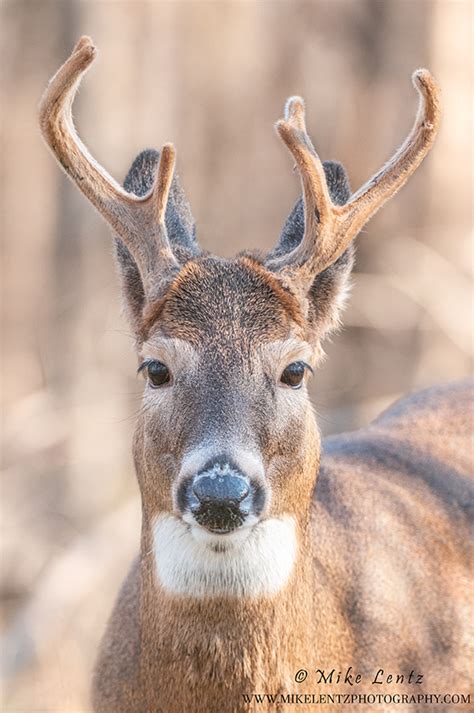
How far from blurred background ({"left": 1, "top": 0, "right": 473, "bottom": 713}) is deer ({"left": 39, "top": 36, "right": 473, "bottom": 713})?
90.3 inches

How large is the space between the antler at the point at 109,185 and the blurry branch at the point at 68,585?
4.54 m

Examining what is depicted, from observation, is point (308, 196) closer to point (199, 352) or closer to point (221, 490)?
point (199, 352)

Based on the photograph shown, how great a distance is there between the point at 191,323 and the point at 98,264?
9.44 m

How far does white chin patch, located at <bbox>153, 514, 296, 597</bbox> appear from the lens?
4.35 m

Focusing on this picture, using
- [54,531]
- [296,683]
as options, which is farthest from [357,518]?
[54,531]

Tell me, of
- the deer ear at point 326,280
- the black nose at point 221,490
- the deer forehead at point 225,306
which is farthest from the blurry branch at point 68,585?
the black nose at point 221,490

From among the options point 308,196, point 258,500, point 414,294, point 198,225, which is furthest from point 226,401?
point 198,225

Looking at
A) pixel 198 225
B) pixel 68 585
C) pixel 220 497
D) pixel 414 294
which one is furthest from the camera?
pixel 198 225

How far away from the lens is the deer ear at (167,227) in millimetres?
5168

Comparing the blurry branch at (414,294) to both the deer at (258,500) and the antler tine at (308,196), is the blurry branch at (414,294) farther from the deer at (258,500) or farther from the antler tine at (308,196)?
the antler tine at (308,196)

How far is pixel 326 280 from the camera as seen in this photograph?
5.19m

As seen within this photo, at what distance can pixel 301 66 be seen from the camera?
739 inches

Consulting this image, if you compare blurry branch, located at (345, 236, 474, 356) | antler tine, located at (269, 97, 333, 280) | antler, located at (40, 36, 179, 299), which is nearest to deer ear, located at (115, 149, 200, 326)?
antler, located at (40, 36, 179, 299)

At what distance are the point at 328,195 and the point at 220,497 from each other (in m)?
1.47
